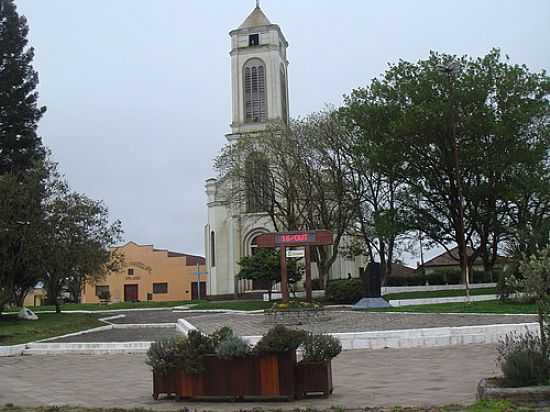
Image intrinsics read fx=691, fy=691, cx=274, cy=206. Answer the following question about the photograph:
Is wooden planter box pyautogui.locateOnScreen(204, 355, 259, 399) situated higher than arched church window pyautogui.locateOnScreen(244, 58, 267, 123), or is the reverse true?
arched church window pyautogui.locateOnScreen(244, 58, 267, 123)

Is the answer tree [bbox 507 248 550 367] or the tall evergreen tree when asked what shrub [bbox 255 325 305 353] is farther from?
the tall evergreen tree

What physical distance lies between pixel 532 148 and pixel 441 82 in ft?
19.1

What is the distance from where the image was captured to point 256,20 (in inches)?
2272

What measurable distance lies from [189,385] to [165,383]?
0.44m

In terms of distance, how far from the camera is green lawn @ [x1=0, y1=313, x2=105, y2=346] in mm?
23484

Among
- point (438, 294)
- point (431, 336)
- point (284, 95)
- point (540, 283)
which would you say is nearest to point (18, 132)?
point (438, 294)

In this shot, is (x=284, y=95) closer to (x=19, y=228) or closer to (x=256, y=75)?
(x=256, y=75)

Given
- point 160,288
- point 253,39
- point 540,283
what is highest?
point 253,39

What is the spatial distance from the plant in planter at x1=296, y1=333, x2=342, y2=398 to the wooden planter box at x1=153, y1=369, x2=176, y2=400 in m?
1.87

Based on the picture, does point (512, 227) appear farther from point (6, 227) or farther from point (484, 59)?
point (6, 227)

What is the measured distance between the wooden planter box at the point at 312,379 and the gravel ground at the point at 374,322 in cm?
932

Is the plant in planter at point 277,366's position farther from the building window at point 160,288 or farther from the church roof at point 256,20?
the building window at point 160,288

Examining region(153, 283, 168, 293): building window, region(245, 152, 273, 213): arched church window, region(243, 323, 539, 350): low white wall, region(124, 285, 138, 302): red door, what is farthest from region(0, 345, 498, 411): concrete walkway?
region(124, 285, 138, 302): red door

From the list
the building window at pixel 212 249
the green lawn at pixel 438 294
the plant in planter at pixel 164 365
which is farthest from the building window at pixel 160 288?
the plant in planter at pixel 164 365
